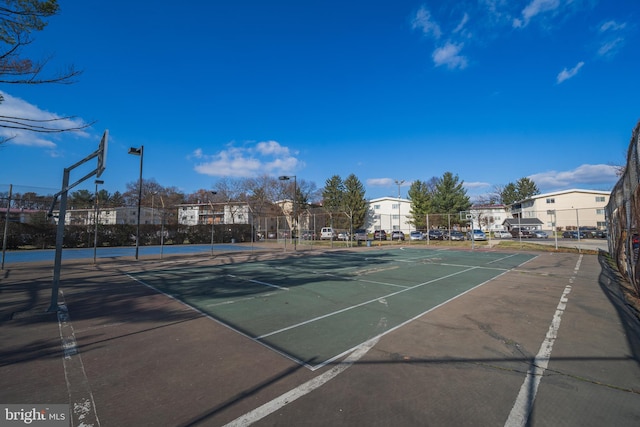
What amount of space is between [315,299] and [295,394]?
4.61 m

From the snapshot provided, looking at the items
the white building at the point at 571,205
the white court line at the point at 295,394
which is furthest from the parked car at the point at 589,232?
the white court line at the point at 295,394

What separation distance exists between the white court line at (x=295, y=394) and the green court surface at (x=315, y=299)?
22 centimetres

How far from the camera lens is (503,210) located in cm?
6912

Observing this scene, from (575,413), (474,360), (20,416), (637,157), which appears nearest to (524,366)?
(474,360)

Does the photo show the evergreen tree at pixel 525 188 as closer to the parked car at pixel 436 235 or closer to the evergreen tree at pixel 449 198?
the evergreen tree at pixel 449 198

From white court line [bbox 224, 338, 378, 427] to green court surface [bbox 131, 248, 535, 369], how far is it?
0.22m

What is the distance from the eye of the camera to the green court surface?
16.8ft

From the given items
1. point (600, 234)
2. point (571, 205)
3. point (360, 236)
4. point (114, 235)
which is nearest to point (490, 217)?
point (571, 205)

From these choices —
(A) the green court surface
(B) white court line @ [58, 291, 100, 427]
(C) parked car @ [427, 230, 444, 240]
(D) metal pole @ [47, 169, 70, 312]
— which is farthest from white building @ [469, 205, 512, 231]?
(B) white court line @ [58, 291, 100, 427]

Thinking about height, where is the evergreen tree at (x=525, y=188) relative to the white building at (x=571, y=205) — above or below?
above

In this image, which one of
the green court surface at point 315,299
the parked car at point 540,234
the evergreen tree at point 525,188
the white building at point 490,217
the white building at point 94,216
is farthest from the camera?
the evergreen tree at point 525,188

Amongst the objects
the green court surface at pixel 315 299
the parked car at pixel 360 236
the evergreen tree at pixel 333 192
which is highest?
the evergreen tree at pixel 333 192

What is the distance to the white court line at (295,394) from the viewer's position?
287 cm

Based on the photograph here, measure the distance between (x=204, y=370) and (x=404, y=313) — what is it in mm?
4261
